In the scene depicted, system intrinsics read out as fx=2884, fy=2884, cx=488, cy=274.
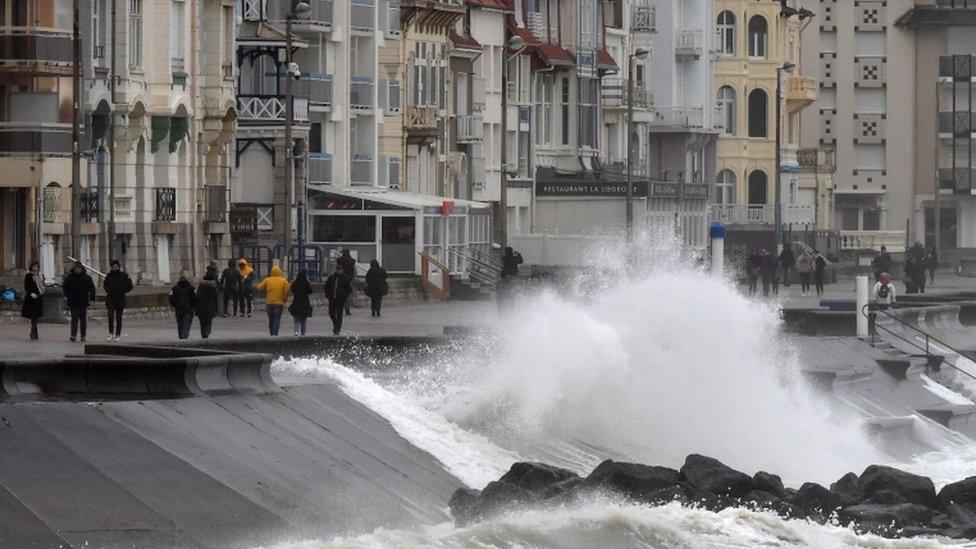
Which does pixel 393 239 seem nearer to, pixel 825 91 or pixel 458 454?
pixel 458 454

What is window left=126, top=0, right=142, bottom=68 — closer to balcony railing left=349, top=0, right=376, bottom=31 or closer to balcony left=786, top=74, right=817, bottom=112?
balcony railing left=349, top=0, right=376, bottom=31

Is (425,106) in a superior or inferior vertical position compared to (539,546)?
superior

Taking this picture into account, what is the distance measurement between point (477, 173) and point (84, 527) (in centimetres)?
5986

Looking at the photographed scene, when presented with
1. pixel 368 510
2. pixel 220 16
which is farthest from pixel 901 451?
pixel 220 16

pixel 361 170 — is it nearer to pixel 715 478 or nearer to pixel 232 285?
pixel 232 285

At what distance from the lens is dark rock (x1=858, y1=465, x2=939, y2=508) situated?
31375 millimetres

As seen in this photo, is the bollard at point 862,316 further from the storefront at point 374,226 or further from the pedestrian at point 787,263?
the pedestrian at point 787,263

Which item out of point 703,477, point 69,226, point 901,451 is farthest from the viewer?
point 69,226

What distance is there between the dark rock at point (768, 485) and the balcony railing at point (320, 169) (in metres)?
40.6

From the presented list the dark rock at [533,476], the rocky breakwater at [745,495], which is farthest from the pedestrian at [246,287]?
the dark rock at [533,476]

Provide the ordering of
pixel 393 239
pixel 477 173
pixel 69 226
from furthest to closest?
1. pixel 477 173
2. pixel 393 239
3. pixel 69 226

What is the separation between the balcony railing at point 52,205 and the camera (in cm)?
5250

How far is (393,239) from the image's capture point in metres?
68.9

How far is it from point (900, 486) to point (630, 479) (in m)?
3.84
